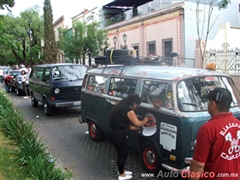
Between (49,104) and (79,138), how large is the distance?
11.3 ft

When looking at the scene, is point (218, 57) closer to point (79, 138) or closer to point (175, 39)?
point (175, 39)

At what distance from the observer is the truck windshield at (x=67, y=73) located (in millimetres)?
10927

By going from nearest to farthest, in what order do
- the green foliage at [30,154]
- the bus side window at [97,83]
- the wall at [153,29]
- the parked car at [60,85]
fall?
the green foliage at [30,154]
the bus side window at [97,83]
the parked car at [60,85]
the wall at [153,29]

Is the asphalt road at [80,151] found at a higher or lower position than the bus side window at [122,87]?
lower

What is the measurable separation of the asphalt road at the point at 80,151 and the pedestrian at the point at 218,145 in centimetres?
263

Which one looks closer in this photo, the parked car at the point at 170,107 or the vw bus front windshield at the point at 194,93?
the parked car at the point at 170,107

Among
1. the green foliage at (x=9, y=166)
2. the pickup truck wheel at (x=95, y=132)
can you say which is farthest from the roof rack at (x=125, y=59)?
the green foliage at (x=9, y=166)

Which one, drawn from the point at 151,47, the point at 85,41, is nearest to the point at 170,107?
the point at 151,47

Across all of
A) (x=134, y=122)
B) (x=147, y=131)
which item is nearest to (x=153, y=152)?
(x=147, y=131)

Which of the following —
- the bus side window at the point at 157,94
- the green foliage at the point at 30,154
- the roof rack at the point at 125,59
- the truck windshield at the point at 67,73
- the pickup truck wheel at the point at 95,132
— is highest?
the roof rack at the point at 125,59

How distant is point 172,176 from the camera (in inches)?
195

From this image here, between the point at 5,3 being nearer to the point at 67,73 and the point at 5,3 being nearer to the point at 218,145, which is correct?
the point at 67,73

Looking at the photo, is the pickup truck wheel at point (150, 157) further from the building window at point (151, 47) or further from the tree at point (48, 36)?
the tree at point (48, 36)

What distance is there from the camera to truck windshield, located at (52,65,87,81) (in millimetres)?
10927
